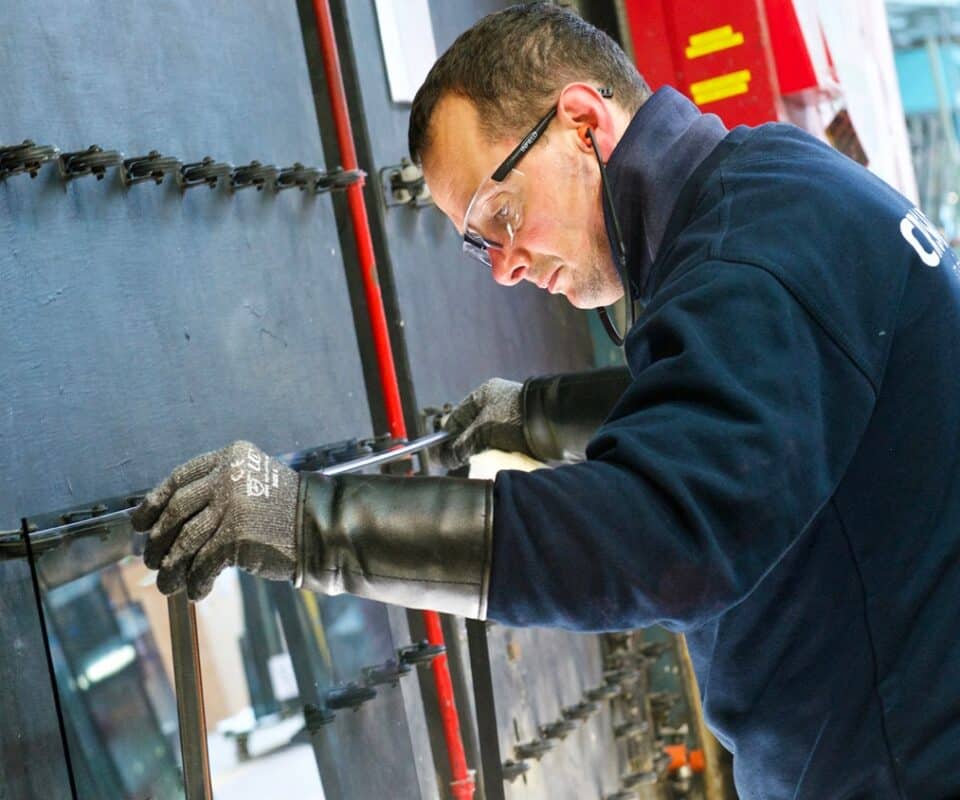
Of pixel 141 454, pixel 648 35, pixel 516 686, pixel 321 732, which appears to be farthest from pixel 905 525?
pixel 648 35

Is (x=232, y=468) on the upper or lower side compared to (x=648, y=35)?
lower

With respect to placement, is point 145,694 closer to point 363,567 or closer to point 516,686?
point 363,567

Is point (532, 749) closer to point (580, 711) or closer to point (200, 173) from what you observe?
point (580, 711)

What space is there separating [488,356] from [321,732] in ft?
4.94

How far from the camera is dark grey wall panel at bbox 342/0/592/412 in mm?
3037

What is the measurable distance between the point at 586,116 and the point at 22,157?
76 centimetres

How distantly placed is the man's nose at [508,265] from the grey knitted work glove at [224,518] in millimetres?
611

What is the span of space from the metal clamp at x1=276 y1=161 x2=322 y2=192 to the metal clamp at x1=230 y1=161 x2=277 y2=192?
0.07 m

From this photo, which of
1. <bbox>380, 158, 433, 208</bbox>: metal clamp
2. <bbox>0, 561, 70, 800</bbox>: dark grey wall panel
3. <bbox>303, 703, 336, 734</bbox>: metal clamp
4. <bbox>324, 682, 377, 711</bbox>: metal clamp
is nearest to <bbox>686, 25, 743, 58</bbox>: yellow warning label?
<bbox>380, 158, 433, 208</bbox>: metal clamp

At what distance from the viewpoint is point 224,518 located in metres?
1.44

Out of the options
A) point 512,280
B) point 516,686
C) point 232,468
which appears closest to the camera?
point 232,468

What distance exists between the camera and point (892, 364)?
1.58 m

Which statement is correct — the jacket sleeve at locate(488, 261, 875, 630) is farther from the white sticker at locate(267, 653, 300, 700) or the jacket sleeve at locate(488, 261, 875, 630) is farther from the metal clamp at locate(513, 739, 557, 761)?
the metal clamp at locate(513, 739, 557, 761)

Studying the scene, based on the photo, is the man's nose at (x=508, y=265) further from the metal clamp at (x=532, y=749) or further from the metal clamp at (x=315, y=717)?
the metal clamp at (x=532, y=749)
